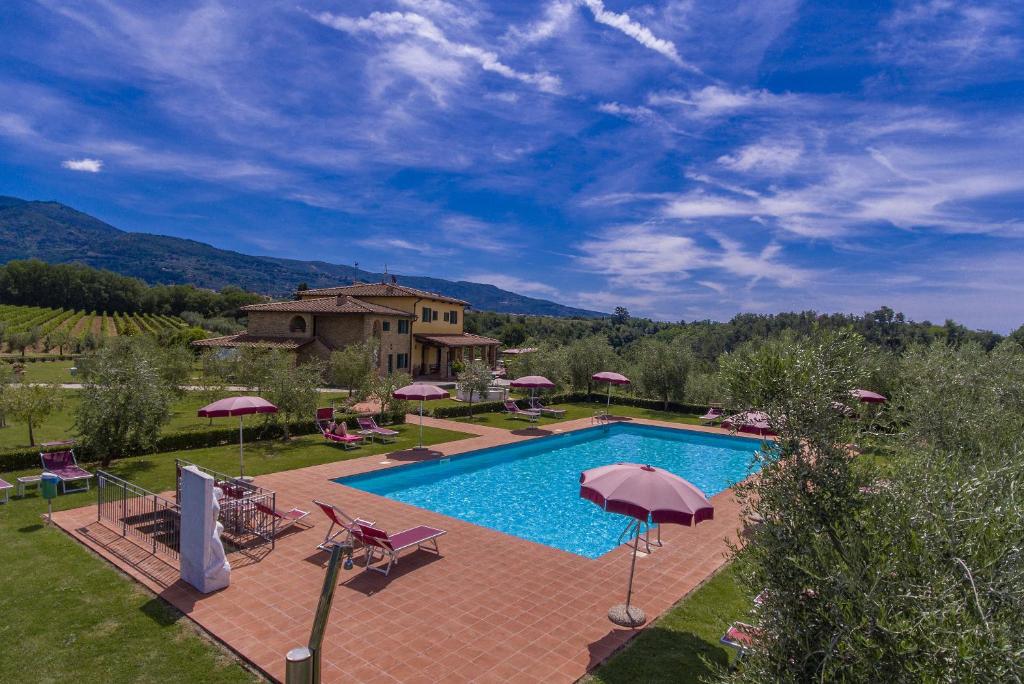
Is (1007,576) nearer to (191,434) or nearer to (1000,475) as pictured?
(1000,475)

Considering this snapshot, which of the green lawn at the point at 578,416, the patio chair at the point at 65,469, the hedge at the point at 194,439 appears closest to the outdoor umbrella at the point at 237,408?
the patio chair at the point at 65,469

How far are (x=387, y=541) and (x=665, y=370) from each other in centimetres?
2615

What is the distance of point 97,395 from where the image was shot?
550 inches

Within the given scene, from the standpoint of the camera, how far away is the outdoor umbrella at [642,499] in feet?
24.4

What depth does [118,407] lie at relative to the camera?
554 inches

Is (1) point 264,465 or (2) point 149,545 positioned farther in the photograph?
(1) point 264,465

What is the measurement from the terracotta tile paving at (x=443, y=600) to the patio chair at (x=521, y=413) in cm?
1500

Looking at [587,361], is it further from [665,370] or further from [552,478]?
[552,478]

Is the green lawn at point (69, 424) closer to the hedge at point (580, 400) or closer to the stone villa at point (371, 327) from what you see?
the hedge at point (580, 400)

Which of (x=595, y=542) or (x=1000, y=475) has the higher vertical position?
(x=1000, y=475)

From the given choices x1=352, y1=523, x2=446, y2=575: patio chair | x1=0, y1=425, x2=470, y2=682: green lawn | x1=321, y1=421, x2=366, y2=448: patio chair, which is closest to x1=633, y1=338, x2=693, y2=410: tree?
x1=321, y1=421, x2=366, y2=448: patio chair

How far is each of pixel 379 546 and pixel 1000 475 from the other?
8.39m

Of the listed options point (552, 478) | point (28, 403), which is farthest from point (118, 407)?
point (552, 478)

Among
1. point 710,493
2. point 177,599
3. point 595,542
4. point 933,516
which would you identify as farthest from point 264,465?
point 933,516
